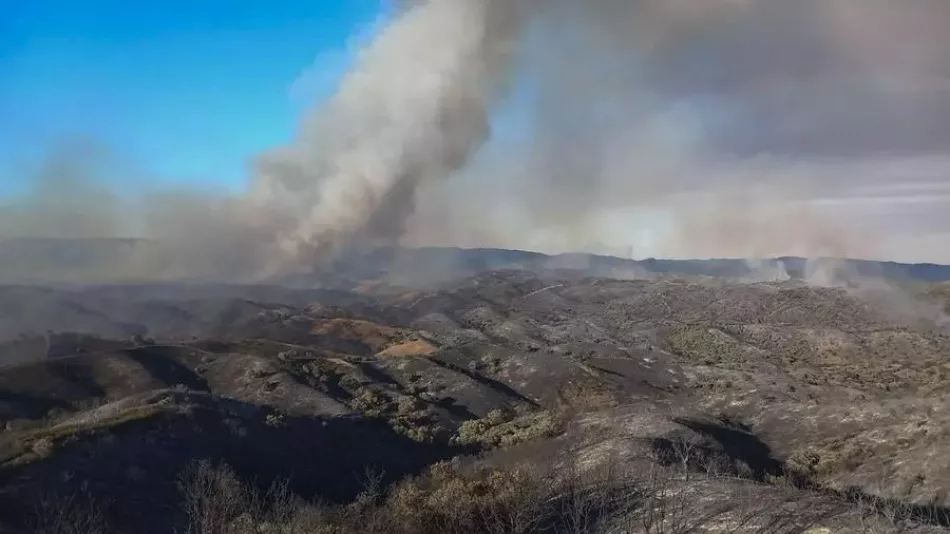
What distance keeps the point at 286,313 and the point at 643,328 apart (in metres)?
65.8

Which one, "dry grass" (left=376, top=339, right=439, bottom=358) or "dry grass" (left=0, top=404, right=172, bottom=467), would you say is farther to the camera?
"dry grass" (left=376, top=339, right=439, bottom=358)

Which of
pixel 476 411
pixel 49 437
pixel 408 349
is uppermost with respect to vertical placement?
pixel 49 437

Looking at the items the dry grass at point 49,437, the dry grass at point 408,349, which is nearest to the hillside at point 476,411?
the dry grass at point 49,437

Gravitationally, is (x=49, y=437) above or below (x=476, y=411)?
above

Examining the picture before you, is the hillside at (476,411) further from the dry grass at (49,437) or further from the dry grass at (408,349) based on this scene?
the dry grass at (408,349)

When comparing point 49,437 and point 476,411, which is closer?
point 49,437

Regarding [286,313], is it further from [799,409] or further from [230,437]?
[799,409]

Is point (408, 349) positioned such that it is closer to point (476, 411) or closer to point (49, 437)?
point (476, 411)

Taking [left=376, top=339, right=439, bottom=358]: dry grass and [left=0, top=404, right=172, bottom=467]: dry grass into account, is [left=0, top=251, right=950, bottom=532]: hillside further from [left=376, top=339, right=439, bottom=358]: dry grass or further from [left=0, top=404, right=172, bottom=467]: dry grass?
[left=376, top=339, right=439, bottom=358]: dry grass

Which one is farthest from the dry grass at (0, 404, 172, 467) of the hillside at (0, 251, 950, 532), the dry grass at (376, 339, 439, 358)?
the dry grass at (376, 339, 439, 358)

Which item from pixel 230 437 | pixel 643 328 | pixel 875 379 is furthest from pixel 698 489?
pixel 643 328

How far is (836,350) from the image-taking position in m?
98.9

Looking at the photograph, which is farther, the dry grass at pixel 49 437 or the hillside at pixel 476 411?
the dry grass at pixel 49 437

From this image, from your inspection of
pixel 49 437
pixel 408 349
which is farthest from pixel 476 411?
pixel 408 349
